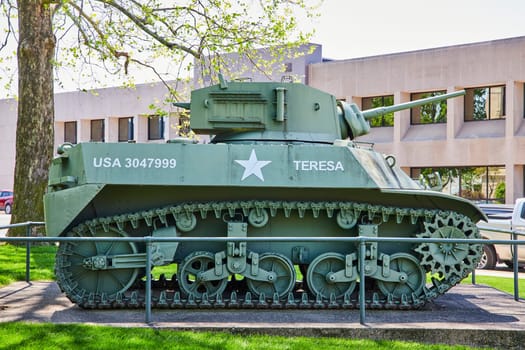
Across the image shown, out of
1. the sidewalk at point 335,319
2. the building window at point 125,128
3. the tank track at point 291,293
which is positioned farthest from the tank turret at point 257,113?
the building window at point 125,128

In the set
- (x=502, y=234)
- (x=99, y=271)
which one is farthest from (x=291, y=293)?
(x=502, y=234)

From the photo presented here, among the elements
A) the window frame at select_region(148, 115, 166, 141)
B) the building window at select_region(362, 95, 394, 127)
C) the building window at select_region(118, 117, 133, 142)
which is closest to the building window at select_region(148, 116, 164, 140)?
the window frame at select_region(148, 115, 166, 141)

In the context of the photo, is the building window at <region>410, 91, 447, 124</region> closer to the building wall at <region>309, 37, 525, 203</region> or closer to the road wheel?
the building wall at <region>309, 37, 525, 203</region>

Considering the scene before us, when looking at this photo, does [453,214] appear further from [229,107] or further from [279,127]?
[229,107]

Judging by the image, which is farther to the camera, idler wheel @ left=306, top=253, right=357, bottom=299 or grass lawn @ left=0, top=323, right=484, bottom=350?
idler wheel @ left=306, top=253, right=357, bottom=299

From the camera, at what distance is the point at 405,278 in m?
11.8

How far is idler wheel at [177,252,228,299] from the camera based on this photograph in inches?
455

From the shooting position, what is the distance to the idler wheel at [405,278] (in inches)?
468

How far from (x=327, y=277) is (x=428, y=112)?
28.3 m

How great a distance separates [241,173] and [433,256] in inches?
125

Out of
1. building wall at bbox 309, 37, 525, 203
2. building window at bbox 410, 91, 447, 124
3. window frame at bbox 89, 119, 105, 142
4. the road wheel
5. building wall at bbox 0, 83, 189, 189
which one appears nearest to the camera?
the road wheel

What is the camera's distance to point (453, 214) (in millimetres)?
11789

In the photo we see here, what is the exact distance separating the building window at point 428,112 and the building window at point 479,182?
2435 millimetres

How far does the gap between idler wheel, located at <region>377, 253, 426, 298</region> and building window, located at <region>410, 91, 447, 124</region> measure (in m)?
26.7
